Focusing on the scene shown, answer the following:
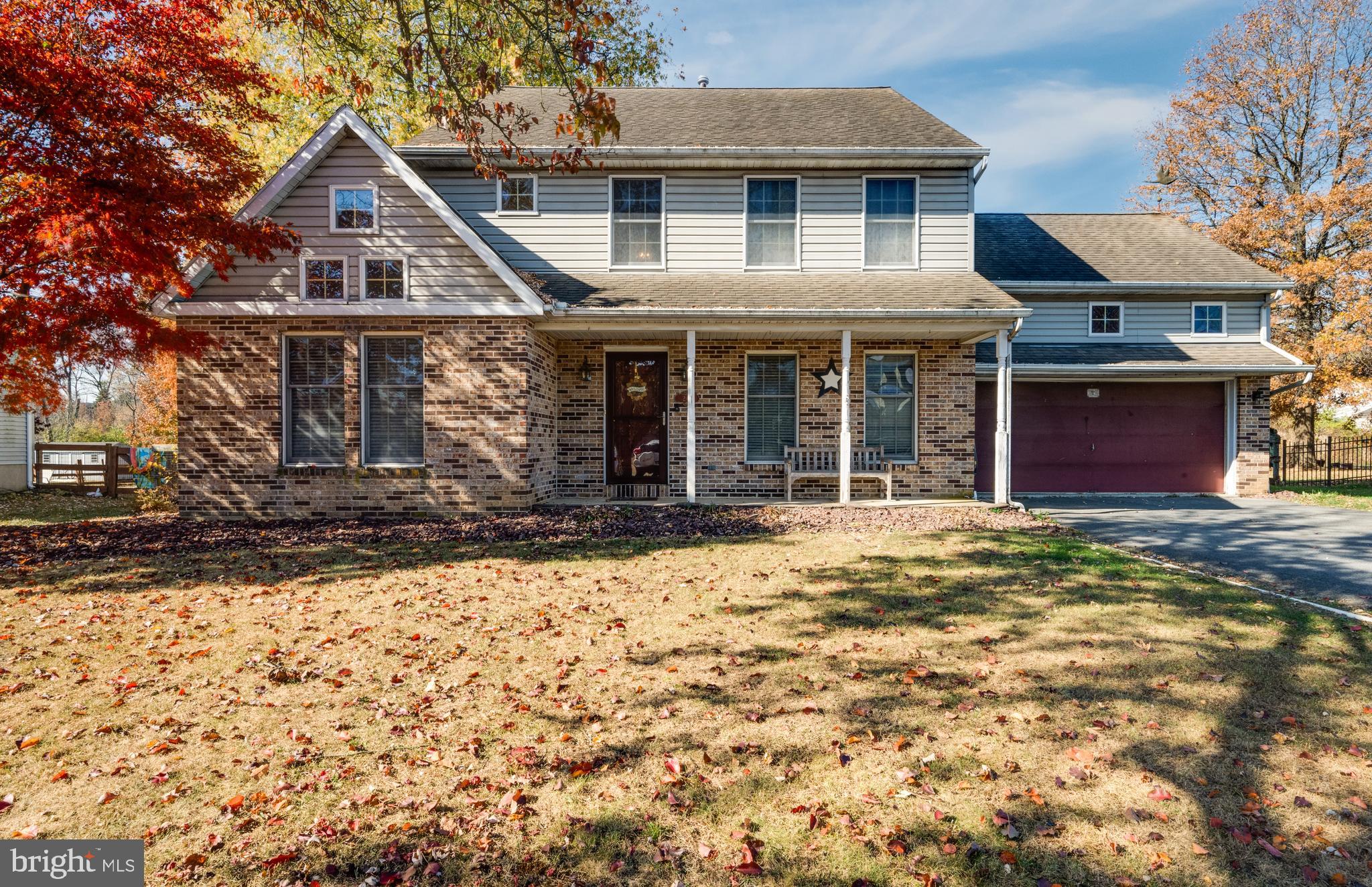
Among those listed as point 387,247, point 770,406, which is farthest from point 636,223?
point 387,247

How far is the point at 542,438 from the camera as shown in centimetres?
1137

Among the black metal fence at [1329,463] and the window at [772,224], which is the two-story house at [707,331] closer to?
the window at [772,224]

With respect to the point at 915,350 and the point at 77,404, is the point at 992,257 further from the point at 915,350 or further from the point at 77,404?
the point at 77,404

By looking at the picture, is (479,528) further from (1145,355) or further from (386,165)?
(1145,355)

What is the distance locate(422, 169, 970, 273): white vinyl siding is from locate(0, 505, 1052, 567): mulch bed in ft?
14.9

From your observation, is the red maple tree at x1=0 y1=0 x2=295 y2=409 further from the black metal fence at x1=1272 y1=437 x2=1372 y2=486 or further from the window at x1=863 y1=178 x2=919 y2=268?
the black metal fence at x1=1272 y1=437 x2=1372 y2=486

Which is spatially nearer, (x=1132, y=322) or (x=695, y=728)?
(x=695, y=728)

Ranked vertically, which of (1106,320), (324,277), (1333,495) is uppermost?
(1106,320)

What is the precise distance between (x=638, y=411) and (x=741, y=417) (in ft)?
6.05

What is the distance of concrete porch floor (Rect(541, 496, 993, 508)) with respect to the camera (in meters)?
11.0

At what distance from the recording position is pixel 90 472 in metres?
17.9

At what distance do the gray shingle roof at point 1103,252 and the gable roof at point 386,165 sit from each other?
979cm

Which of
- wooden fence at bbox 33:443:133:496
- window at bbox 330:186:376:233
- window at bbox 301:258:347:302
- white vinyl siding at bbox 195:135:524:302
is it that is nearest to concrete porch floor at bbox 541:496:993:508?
white vinyl siding at bbox 195:135:524:302

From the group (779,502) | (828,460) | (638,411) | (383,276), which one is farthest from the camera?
(638,411)
